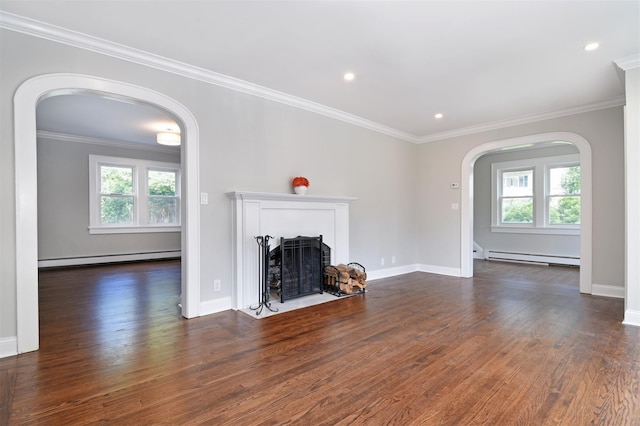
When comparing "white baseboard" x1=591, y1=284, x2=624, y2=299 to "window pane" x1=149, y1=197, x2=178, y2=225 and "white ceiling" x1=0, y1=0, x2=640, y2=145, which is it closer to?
"white ceiling" x1=0, y1=0, x2=640, y2=145

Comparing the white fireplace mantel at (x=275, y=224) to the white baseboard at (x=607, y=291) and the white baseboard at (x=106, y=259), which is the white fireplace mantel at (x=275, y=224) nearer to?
the white baseboard at (x=607, y=291)

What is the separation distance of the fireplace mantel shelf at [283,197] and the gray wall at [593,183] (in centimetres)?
205

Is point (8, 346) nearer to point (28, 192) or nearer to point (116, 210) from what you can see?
point (28, 192)

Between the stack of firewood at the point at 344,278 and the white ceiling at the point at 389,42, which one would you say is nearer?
the white ceiling at the point at 389,42

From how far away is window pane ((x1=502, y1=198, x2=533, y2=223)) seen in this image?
23.8 ft

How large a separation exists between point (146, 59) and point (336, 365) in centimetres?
325

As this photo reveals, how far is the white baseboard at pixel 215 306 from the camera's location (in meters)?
3.39

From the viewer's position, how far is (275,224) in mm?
3918

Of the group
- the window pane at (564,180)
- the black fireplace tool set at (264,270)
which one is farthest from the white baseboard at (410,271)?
the window pane at (564,180)

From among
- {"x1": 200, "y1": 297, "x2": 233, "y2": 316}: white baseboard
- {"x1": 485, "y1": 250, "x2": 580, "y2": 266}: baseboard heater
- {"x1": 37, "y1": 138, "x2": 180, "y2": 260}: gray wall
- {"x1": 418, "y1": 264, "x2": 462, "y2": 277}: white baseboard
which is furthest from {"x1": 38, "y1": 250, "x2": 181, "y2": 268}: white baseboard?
{"x1": 485, "y1": 250, "x2": 580, "y2": 266}: baseboard heater

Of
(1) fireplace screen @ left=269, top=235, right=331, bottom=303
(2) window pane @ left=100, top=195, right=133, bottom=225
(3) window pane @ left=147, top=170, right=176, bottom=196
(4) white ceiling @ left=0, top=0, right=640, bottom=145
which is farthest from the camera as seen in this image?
(3) window pane @ left=147, top=170, right=176, bottom=196

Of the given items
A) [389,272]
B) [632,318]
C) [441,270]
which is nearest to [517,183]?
[441,270]

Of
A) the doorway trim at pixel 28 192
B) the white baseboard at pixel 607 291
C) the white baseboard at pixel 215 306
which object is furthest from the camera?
the white baseboard at pixel 607 291

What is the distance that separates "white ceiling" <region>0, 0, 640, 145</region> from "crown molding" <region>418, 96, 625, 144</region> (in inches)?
3.9
